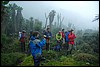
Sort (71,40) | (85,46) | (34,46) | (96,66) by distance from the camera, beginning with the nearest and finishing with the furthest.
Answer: (34,46) → (96,66) → (71,40) → (85,46)

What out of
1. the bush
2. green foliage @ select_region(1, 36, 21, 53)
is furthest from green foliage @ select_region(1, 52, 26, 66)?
the bush

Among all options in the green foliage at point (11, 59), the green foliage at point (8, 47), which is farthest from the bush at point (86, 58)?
the green foliage at point (8, 47)

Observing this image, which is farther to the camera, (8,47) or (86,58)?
(8,47)

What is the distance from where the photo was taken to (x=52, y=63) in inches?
443

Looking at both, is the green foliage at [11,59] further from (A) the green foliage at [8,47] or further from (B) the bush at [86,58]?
(B) the bush at [86,58]

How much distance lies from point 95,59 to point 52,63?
8.66 feet

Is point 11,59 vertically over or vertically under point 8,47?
under

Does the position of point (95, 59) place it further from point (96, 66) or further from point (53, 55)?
point (53, 55)

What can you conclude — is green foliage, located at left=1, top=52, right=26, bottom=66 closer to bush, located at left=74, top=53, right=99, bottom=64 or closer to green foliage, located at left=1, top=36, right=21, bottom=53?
green foliage, located at left=1, top=36, right=21, bottom=53

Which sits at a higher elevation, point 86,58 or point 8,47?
point 8,47

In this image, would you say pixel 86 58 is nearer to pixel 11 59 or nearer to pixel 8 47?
pixel 11 59

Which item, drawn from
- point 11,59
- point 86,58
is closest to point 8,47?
point 11,59

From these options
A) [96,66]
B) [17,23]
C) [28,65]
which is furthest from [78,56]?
[17,23]

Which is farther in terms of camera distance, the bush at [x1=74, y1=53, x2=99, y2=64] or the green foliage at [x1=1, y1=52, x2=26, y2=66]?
the bush at [x1=74, y1=53, x2=99, y2=64]
